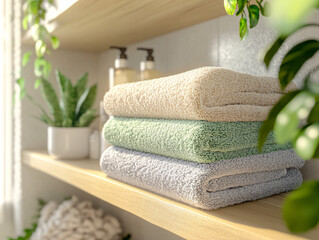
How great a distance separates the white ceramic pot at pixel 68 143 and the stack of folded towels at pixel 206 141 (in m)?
0.35

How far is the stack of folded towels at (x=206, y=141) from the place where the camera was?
342mm

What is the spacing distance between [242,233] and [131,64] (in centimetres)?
63

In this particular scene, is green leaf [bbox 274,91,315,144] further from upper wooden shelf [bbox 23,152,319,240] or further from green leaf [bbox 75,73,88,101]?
green leaf [bbox 75,73,88,101]

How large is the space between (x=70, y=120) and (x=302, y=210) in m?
0.72

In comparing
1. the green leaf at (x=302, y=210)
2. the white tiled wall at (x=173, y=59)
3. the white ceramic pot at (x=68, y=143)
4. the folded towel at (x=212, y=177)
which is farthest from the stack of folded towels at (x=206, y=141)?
the white ceramic pot at (x=68, y=143)

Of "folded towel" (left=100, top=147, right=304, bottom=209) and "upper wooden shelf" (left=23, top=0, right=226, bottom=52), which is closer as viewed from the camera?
"folded towel" (left=100, top=147, right=304, bottom=209)

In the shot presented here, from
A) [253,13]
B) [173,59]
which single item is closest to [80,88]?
[173,59]

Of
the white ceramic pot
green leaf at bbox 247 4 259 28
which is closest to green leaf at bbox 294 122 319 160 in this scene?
green leaf at bbox 247 4 259 28

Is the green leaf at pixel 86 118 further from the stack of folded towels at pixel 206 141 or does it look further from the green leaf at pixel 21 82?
the stack of folded towels at pixel 206 141

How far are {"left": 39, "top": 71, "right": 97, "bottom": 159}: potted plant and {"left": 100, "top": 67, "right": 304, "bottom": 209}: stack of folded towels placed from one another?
350 mm

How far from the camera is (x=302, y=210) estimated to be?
0.42ft

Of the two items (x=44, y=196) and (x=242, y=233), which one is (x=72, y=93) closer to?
(x=44, y=196)

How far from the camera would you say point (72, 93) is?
0.80m

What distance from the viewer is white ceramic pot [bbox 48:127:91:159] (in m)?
0.76
